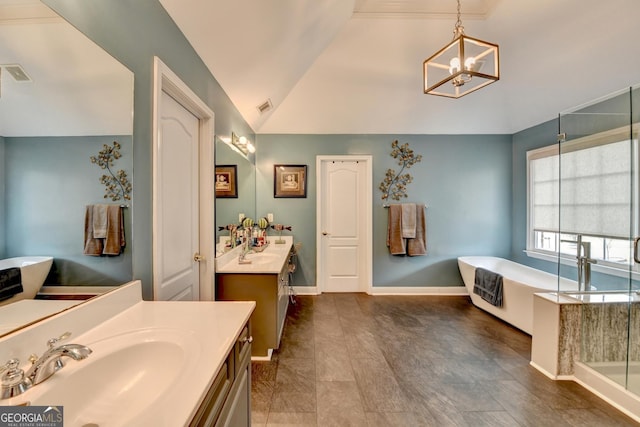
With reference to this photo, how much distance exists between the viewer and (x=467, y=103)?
3357 millimetres

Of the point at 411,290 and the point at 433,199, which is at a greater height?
the point at 433,199

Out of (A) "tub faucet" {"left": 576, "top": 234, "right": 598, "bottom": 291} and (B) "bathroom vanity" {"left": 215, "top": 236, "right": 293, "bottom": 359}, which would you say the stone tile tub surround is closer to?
(A) "tub faucet" {"left": 576, "top": 234, "right": 598, "bottom": 291}

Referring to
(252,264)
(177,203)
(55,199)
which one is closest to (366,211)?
(252,264)

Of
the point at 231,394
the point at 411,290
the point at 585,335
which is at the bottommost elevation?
the point at 411,290

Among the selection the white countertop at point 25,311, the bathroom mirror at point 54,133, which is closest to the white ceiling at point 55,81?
the bathroom mirror at point 54,133

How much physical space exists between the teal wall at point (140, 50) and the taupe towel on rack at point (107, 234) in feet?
0.24

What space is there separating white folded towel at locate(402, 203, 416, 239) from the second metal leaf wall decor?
8.2 inches

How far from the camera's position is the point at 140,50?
1.15 metres

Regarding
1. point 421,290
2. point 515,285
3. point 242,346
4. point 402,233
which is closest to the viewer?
point 242,346

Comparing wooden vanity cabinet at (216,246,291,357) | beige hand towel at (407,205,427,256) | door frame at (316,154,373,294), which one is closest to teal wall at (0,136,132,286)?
wooden vanity cabinet at (216,246,291,357)

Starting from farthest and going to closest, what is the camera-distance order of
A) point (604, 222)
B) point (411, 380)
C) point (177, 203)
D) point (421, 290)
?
point (421, 290)
point (604, 222)
point (411, 380)
point (177, 203)

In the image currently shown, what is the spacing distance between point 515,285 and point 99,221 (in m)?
3.55

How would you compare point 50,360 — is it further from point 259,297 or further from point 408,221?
point 408,221

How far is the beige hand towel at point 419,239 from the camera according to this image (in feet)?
12.1
